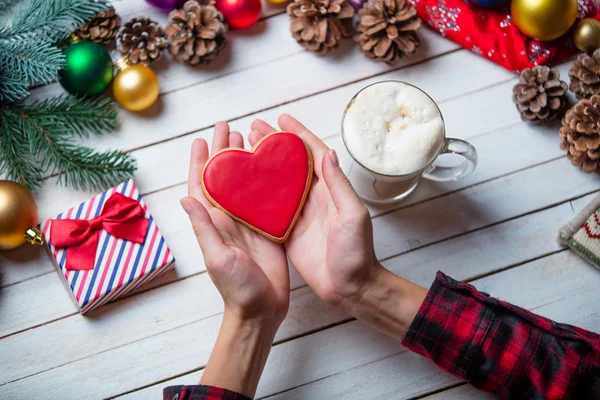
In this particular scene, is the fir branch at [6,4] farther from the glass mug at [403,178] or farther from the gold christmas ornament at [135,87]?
the glass mug at [403,178]

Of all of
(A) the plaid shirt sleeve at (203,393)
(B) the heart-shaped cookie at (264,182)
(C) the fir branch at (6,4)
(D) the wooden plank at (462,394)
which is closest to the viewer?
(A) the plaid shirt sleeve at (203,393)

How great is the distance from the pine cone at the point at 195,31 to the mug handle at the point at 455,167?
61cm

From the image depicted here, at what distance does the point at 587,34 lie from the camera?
135 cm

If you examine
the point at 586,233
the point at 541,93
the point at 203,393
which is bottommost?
the point at 203,393

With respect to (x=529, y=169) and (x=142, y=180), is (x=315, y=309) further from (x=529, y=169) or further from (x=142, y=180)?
(x=529, y=169)

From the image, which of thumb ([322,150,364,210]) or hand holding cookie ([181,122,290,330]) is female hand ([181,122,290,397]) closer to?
hand holding cookie ([181,122,290,330])

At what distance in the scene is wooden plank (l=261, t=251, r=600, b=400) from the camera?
4.31 ft

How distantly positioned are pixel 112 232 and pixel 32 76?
39cm

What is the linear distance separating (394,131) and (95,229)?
718mm

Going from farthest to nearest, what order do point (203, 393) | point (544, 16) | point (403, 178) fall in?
point (544, 16) < point (403, 178) < point (203, 393)

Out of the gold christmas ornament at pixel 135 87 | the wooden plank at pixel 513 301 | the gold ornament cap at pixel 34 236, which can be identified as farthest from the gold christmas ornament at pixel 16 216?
the wooden plank at pixel 513 301

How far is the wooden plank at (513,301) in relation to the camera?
4.31 ft

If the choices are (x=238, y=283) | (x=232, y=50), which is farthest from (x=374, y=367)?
(x=232, y=50)

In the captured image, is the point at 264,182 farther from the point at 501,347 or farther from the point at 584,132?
the point at 584,132
